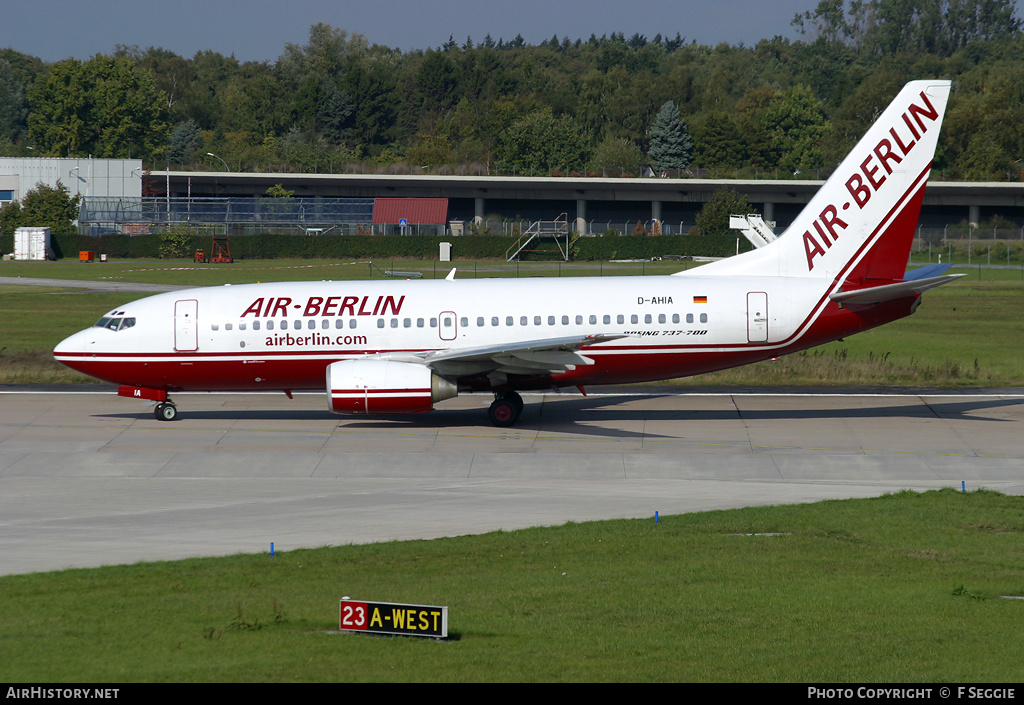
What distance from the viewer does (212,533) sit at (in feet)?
64.6

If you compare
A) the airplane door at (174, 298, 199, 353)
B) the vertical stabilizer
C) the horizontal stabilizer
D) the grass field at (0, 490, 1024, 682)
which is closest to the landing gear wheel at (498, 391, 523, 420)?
the vertical stabilizer

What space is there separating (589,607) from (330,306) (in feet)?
61.5

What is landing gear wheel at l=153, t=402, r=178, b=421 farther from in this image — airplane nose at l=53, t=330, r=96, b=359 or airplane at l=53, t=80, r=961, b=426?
airplane nose at l=53, t=330, r=96, b=359

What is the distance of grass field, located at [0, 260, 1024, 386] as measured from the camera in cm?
3984

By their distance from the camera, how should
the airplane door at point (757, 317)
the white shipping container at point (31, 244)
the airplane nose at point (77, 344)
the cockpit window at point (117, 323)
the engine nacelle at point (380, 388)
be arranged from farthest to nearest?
the white shipping container at point (31, 244) → the cockpit window at point (117, 323) → the airplane nose at point (77, 344) → the airplane door at point (757, 317) → the engine nacelle at point (380, 388)

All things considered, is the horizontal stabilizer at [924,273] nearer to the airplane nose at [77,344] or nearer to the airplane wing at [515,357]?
the airplane wing at [515,357]

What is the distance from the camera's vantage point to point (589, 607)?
554 inches

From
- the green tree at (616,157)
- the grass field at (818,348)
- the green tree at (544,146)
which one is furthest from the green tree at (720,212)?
the green tree at (544,146)

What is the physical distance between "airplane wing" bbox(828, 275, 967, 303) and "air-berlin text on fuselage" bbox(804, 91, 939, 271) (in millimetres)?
1664

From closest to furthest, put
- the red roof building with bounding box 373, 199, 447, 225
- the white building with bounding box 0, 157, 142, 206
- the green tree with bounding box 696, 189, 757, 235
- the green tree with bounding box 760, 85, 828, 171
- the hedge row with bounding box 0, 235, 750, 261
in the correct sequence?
the hedge row with bounding box 0, 235, 750, 261 → the green tree with bounding box 696, 189, 757, 235 → the red roof building with bounding box 373, 199, 447, 225 → the white building with bounding box 0, 157, 142, 206 → the green tree with bounding box 760, 85, 828, 171

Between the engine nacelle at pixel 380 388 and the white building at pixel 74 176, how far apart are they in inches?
4727

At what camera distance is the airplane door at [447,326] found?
30.9 meters

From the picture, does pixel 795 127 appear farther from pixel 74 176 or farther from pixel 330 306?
pixel 330 306
